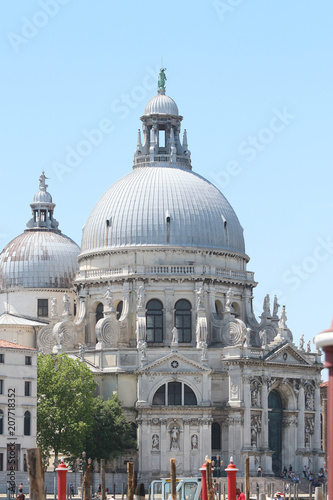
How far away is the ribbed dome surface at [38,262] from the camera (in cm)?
11425

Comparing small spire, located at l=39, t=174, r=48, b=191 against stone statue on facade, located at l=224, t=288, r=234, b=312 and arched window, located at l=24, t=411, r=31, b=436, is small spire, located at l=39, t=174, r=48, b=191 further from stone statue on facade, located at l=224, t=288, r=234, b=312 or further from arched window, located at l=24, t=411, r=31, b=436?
arched window, located at l=24, t=411, r=31, b=436

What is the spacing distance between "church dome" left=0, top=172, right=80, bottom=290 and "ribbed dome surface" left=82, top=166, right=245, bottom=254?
6487 millimetres

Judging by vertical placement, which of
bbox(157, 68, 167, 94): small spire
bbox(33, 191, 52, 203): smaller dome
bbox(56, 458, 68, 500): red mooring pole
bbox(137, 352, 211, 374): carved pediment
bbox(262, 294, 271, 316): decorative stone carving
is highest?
bbox(157, 68, 167, 94): small spire

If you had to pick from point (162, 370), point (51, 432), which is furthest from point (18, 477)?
point (162, 370)

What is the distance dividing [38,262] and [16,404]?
2850 cm

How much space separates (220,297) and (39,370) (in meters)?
17.8

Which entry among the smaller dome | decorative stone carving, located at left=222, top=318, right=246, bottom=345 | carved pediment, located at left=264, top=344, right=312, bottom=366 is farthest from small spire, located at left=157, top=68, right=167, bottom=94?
carved pediment, located at left=264, top=344, right=312, bottom=366

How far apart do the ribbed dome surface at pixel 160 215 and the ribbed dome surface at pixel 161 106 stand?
419 cm

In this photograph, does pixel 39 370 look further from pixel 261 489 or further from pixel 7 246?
pixel 7 246

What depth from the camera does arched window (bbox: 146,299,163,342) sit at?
104188 mm

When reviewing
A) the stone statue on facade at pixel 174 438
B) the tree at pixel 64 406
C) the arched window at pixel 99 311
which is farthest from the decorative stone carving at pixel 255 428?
the arched window at pixel 99 311

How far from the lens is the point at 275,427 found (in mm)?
103438

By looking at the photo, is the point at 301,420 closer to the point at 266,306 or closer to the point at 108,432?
the point at 266,306

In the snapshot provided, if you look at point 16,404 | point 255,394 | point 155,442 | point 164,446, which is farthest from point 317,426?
point 16,404
